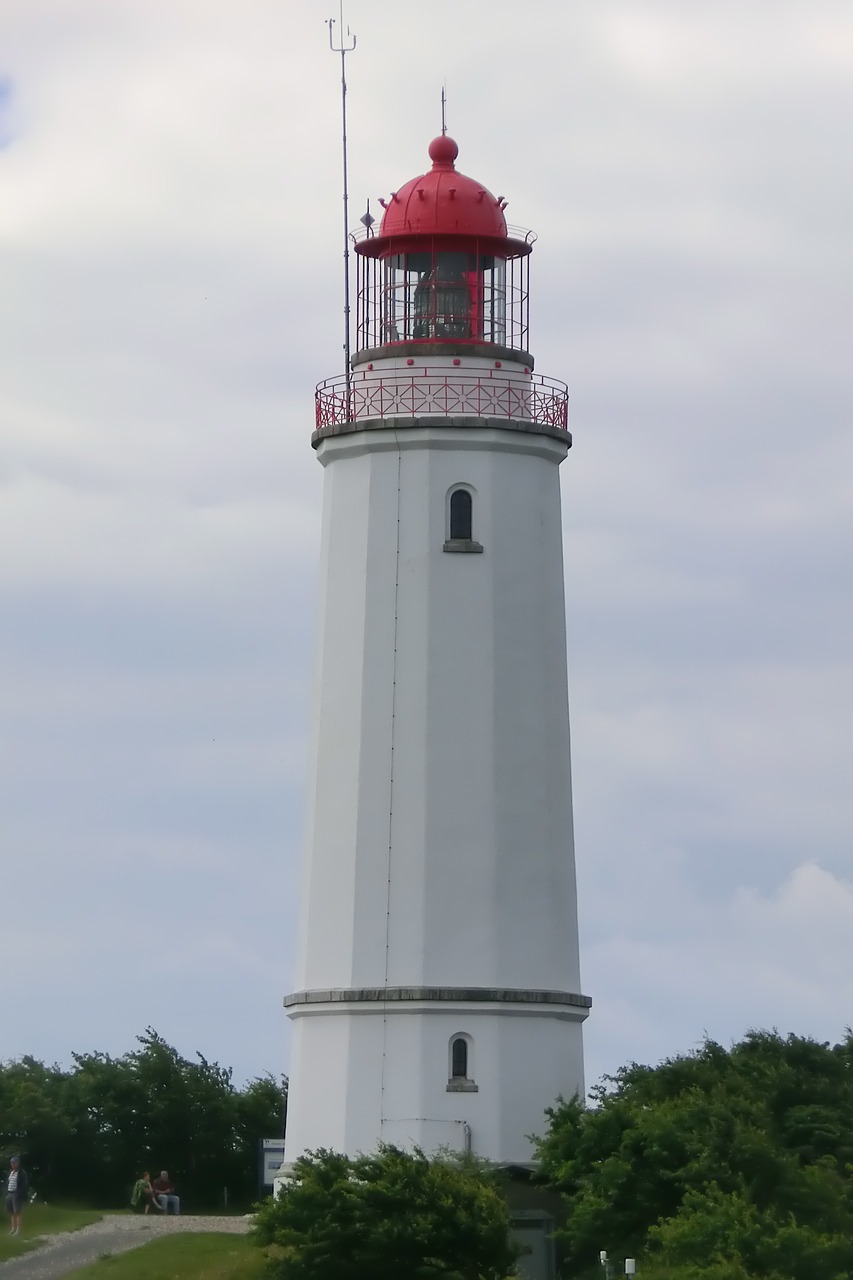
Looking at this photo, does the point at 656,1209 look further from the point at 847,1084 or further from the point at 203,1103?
the point at 203,1103

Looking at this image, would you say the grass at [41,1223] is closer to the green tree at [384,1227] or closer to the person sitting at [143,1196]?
the person sitting at [143,1196]

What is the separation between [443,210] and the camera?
44.4 m

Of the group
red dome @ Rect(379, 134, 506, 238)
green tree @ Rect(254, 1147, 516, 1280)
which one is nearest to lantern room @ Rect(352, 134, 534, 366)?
red dome @ Rect(379, 134, 506, 238)

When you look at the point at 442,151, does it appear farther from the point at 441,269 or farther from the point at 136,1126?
the point at 136,1126

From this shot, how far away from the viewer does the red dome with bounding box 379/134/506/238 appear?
44.3 meters

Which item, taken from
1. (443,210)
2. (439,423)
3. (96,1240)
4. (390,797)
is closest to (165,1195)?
(96,1240)

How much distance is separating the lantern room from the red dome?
0.02 meters

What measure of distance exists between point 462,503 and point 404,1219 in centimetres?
1236

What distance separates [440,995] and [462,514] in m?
7.64

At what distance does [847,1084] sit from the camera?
133ft

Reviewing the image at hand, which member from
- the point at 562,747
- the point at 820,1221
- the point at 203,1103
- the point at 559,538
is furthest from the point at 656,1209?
the point at 203,1103

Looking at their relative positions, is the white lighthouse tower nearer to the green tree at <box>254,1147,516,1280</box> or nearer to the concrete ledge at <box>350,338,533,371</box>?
the concrete ledge at <box>350,338,533,371</box>

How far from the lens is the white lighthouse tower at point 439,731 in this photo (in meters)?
42.4

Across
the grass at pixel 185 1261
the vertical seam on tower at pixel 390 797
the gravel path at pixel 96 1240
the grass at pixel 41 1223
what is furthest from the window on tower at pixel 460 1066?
the grass at pixel 41 1223
